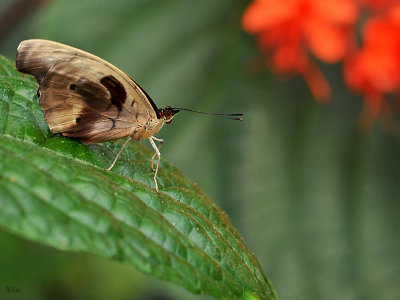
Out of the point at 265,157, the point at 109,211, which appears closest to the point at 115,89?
the point at 109,211

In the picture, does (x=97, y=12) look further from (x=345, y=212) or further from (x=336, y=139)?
(x=345, y=212)

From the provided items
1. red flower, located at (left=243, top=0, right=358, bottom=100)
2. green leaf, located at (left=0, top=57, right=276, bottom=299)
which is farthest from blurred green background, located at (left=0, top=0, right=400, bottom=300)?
green leaf, located at (left=0, top=57, right=276, bottom=299)

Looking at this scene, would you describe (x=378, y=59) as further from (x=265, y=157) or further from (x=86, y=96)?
(x=86, y=96)

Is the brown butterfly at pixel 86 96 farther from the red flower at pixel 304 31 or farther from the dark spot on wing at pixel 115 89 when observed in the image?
the red flower at pixel 304 31

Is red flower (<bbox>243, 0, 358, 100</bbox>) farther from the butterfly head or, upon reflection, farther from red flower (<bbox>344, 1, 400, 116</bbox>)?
the butterfly head

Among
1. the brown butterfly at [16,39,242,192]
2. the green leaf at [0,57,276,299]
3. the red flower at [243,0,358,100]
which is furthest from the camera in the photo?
the red flower at [243,0,358,100]

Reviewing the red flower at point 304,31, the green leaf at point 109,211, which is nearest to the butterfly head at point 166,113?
the green leaf at point 109,211

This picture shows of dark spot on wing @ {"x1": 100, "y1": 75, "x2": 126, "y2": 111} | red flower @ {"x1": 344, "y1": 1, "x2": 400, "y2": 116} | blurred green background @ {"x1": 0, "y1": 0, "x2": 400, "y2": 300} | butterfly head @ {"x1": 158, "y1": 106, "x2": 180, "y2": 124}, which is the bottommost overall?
blurred green background @ {"x1": 0, "y1": 0, "x2": 400, "y2": 300}
